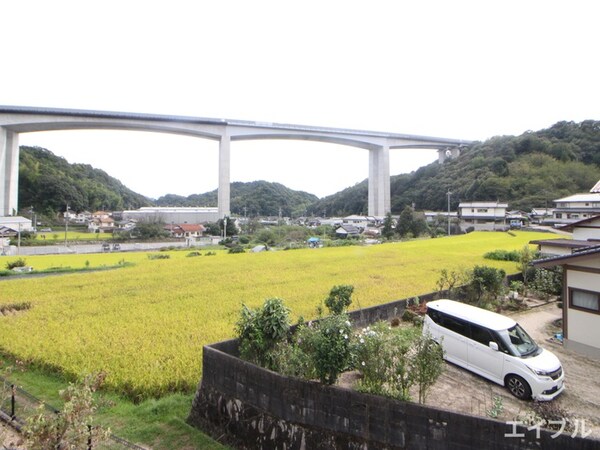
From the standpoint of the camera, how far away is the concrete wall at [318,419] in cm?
377

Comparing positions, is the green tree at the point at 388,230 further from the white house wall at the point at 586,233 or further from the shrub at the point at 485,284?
the shrub at the point at 485,284

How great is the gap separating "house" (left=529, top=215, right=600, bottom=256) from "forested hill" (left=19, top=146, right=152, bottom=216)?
6853 cm

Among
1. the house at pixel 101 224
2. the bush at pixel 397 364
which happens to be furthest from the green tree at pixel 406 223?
the house at pixel 101 224

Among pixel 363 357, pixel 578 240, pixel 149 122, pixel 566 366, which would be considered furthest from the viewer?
pixel 149 122

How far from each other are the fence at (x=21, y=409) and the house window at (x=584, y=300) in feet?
29.0

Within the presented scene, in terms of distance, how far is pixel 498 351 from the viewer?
617cm

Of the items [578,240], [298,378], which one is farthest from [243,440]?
[578,240]

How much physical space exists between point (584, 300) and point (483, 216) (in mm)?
46854

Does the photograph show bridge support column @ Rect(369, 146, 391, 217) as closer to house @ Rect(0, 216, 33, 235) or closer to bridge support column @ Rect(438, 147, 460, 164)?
bridge support column @ Rect(438, 147, 460, 164)

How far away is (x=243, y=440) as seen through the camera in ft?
16.8

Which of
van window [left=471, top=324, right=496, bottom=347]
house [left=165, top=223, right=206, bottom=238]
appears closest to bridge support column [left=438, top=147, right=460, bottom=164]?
house [left=165, top=223, right=206, bottom=238]

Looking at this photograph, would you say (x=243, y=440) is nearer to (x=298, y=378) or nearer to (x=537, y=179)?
(x=298, y=378)

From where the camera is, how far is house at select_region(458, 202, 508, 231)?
48219 mm

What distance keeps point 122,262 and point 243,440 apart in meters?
22.4
